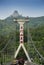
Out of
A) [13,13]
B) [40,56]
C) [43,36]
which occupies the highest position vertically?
[13,13]

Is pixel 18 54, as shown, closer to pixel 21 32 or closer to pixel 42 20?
pixel 21 32

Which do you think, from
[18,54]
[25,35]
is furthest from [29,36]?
[18,54]

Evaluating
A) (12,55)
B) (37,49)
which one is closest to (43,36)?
(37,49)

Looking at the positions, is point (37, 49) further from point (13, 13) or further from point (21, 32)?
point (13, 13)

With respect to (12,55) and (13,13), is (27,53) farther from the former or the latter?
(13,13)

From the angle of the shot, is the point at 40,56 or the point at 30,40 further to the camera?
the point at 30,40

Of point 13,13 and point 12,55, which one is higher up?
point 13,13

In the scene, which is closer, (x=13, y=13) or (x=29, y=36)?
(x=13, y=13)

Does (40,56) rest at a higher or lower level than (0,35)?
lower
